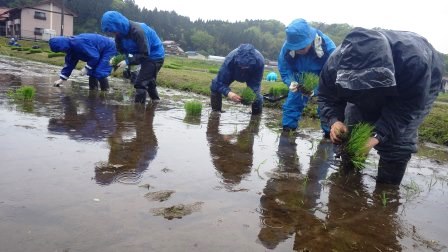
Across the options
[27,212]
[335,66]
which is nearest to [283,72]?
[335,66]

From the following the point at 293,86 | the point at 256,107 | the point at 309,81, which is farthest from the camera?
the point at 256,107

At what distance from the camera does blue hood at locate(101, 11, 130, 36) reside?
5.65 metres

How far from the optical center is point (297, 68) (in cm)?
482

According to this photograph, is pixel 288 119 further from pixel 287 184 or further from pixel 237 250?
pixel 237 250

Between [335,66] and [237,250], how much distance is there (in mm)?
1582

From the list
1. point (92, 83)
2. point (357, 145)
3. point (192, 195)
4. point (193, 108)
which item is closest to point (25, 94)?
point (193, 108)

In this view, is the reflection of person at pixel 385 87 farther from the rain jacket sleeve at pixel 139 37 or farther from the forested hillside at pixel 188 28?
the forested hillside at pixel 188 28

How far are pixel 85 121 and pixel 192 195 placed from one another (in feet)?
7.60

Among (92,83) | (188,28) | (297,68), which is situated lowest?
(92,83)

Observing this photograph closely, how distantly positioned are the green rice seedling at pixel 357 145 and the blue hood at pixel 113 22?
165 inches

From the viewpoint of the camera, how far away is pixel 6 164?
7.47 ft

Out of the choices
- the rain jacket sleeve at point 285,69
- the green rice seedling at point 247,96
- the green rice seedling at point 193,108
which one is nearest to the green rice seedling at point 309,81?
the rain jacket sleeve at point 285,69

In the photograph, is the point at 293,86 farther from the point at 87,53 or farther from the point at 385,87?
the point at 87,53

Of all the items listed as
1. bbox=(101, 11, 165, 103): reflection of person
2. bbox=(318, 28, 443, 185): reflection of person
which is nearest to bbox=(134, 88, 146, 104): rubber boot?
bbox=(101, 11, 165, 103): reflection of person
